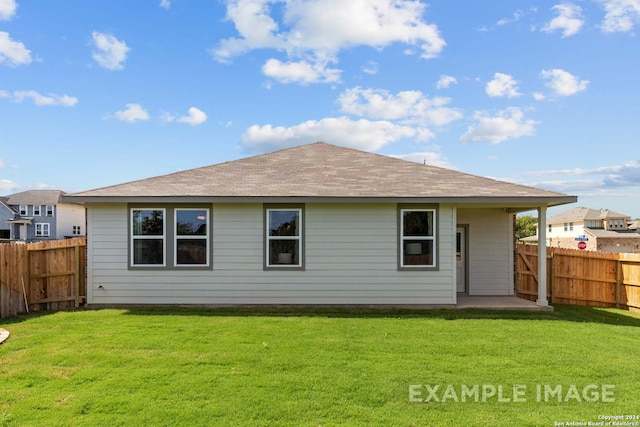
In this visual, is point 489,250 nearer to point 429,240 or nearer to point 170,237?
point 429,240

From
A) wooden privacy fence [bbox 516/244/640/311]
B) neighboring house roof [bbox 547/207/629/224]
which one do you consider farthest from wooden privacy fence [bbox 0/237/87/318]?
neighboring house roof [bbox 547/207/629/224]

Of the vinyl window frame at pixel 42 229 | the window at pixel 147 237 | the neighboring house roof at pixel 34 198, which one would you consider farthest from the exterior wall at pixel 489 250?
the vinyl window frame at pixel 42 229

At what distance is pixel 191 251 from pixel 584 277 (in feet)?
35.9

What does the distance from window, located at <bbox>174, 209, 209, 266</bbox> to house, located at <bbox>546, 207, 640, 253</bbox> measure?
4055 centimetres

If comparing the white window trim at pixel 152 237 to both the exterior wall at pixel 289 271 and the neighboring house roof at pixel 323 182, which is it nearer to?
the exterior wall at pixel 289 271

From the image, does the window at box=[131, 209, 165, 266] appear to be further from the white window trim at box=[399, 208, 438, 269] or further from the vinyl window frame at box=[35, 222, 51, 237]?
the vinyl window frame at box=[35, 222, 51, 237]

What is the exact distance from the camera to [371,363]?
5074 millimetres

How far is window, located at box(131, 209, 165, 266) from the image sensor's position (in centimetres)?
904

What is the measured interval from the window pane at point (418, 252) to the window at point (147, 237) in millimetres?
5975

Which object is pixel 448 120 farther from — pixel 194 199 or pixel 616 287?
pixel 194 199

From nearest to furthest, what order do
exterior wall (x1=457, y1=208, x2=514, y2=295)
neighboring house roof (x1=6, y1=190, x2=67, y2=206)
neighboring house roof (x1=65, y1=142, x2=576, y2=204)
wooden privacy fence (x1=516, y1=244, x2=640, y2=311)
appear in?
neighboring house roof (x1=65, y1=142, x2=576, y2=204), wooden privacy fence (x1=516, y1=244, x2=640, y2=311), exterior wall (x1=457, y1=208, x2=514, y2=295), neighboring house roof (x1=6, y1=190, x2=67, y2=206)

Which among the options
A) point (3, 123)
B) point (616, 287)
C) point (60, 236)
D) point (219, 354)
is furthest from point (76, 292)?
point (60, 236)

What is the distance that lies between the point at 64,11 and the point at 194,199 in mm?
8145

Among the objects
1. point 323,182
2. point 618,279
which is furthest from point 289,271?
point 618,279
